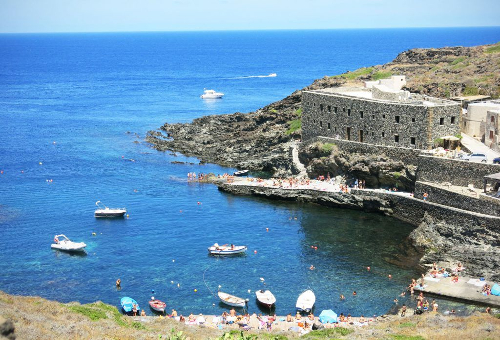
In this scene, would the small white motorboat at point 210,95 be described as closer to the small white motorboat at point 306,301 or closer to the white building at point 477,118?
the white building at point 477,118

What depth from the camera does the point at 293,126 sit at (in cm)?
9462

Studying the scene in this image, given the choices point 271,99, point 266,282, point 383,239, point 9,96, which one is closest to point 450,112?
point 383,239

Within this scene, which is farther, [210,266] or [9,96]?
[9,96]

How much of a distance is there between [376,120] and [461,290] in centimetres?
2832

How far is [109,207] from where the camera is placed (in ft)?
238

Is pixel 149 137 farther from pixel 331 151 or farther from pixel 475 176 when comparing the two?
pixel 475 176

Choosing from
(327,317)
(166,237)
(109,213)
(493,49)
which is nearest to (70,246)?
(166,237)

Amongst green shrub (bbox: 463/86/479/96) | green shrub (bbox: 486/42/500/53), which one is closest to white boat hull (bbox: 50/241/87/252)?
green shrub (bbox: 463/86/479/96)

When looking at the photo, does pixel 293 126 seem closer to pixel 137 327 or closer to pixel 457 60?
pixel 457 60

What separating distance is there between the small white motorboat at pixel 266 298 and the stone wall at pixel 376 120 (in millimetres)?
29084

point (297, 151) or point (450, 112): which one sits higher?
→ point (450, 112)

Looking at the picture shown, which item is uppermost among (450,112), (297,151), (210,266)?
(450,112)

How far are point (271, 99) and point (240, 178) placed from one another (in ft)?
253

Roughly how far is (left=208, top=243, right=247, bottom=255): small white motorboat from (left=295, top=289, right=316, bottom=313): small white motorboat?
35.7ft
